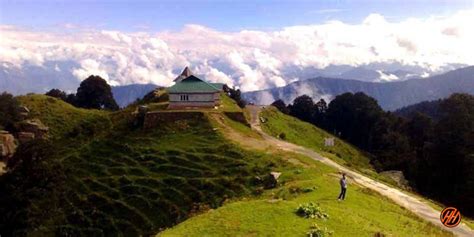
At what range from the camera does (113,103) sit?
458ft

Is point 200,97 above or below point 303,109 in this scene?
above

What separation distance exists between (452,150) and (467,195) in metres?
9.77

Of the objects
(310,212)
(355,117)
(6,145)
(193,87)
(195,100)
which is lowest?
(6,145)

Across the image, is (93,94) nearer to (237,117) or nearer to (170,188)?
(237,117)

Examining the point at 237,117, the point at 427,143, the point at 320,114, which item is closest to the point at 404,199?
the point at 237,117

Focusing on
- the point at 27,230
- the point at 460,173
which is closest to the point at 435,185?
the point at 460,173

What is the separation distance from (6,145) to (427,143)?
65784 mm

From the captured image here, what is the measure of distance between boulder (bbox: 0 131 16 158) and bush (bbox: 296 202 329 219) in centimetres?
5999

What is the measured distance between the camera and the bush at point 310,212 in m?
25.4

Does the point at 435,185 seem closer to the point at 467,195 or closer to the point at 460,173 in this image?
the point at 460,173

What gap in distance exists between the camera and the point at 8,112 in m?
86.6

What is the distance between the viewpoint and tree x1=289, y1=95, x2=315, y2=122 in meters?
149

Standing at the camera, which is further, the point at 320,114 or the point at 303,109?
the point at 320,114

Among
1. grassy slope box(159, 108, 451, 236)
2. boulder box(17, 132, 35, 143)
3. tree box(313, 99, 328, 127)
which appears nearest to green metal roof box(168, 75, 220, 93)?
boulder box(17, 132, 35, 143)
